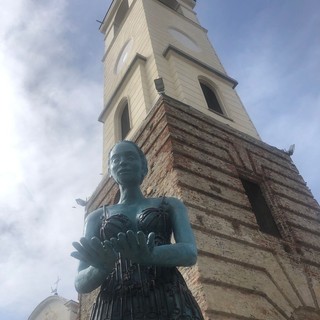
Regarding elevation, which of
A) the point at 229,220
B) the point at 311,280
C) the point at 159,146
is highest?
the point at 159,146

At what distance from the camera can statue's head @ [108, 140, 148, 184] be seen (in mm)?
2848

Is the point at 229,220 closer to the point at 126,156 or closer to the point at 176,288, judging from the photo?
the point at 126,156

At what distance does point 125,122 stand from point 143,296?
1044 cm

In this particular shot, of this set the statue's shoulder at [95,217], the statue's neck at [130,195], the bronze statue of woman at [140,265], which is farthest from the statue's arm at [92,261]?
the statue's neck at [130,195]

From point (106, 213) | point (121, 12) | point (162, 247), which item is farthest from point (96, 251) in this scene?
point (121, 12)

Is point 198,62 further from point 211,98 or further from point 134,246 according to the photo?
point 134,246

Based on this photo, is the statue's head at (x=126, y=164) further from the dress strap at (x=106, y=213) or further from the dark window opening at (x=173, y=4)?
the dark window opening at (x=173, y=4)

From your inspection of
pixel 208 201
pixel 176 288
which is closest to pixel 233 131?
pixel 208 201

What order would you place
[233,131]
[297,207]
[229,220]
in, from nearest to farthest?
[229,220] → [297,207] → [233,131]

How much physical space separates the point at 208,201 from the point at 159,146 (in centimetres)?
181

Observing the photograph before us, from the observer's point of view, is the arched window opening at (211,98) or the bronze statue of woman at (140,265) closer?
the bronze statue of woman at (140,265)

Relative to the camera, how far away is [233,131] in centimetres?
1006

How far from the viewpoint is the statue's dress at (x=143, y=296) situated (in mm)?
2072

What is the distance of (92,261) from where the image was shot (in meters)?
2.07
